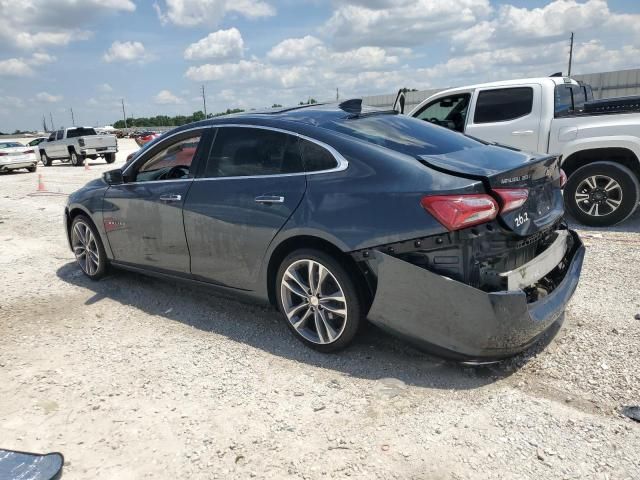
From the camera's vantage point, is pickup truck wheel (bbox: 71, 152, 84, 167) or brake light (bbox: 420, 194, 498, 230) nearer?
brake light (bbox: 420, 194, 498, 230)

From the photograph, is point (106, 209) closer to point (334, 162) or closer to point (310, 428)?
point (334, 162)

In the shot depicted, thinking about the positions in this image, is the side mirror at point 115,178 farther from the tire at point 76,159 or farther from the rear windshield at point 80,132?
the rear windshield at point 80,132

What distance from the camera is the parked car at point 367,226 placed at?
291 cm

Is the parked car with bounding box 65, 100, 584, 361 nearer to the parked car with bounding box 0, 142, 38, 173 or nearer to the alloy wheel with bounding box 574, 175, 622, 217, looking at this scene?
the alloy wheel with bounding box 574, 175, 622, 217

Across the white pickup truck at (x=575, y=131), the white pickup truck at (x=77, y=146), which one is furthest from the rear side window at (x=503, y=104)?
the white pickup truck at (x=77, y=146)

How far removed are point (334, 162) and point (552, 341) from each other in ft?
6.46

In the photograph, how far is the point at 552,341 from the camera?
3.60m

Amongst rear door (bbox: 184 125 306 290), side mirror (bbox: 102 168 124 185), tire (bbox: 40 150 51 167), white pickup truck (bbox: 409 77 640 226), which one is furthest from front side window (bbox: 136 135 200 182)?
tire (bbox: 40 150 51 167)

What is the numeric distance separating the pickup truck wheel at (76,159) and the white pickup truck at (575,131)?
67.5ft

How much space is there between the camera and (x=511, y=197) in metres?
2.97

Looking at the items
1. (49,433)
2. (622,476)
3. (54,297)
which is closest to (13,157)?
(54,297)

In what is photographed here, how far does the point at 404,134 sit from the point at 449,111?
4.98 meters

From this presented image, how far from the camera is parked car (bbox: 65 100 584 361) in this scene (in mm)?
2910

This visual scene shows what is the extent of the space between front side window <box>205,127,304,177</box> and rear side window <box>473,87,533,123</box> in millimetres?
4880
